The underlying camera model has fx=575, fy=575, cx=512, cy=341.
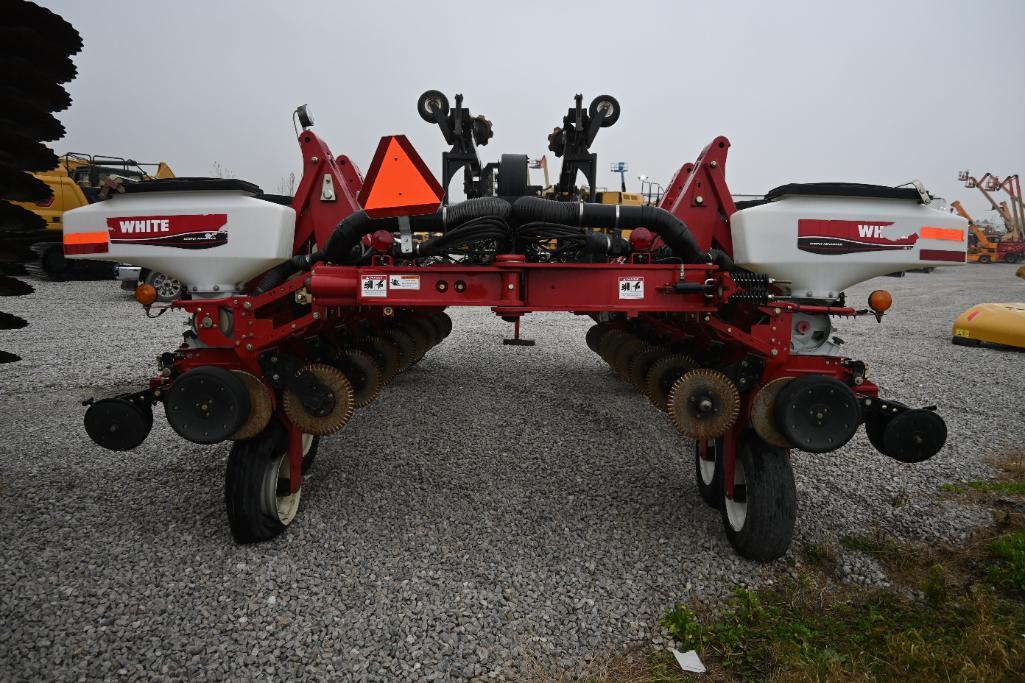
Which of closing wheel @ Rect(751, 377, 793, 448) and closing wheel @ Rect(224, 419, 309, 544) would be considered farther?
closing wheel @ Rect(224, 419, 309, 544)

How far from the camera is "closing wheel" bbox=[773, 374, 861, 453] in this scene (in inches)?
95.1

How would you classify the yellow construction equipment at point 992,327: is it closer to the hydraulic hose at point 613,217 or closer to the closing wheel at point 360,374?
the hydraulic hose at point 613,217

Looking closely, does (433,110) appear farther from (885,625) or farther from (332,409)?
(885,625)

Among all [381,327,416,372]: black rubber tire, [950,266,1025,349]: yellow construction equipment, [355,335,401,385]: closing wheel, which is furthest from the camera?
[950,266,1025,349]: yellow construction equipment

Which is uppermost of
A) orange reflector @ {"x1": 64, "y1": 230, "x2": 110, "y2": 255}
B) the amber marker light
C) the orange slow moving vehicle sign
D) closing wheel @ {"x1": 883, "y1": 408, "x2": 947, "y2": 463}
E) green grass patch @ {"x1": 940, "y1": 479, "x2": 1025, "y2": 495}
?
the orange slow moving vehicle sign

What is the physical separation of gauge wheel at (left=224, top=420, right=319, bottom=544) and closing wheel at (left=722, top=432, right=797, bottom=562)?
7.42ft

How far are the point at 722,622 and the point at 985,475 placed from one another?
279 centimetres

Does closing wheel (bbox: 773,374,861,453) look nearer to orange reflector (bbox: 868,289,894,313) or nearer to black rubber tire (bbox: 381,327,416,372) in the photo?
orange reflector (bbox: 868,289,894,313)

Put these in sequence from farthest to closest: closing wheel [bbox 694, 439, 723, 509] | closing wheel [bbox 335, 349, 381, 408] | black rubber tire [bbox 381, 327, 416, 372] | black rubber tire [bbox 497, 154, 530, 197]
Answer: black rubber tire [bbox 381, 327, 416, 372] → black rubber tire [bbox 497, 154, 530, 197] → closing wheel [bbox 335, 349, 381, 408] → closing wheel [bbox 694, 439, 723, 509]

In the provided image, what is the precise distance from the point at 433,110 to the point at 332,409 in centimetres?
208

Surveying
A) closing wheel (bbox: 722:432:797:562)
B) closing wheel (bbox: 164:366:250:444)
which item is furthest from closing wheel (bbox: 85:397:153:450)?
closing wheel (bbox: 722:432:797:562)

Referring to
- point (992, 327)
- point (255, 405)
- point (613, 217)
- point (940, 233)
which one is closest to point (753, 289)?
point (613, 217)

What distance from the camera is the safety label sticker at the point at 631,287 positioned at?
2.54 m

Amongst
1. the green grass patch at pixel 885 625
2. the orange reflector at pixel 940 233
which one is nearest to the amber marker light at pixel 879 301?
the orange reflector at pixel 940 233
